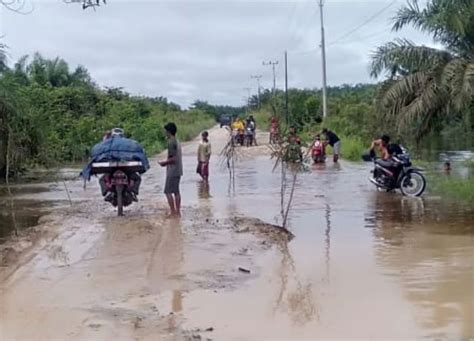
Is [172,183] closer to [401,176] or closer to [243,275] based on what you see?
[243,275]

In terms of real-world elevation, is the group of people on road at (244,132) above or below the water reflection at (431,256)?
above

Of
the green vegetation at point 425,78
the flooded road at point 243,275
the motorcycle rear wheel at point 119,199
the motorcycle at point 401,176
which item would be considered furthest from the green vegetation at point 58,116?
the motorcycle at point 401,176

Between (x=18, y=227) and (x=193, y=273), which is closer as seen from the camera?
(x=193, y=273)

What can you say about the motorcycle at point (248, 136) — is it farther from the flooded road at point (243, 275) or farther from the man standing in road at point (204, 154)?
the flooded road at point (243, 275)

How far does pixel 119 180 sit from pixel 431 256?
18.7 feet

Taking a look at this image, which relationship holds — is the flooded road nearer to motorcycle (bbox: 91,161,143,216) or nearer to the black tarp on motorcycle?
motorcycle (bbox: 91,161,143,216)

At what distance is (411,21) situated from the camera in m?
20.5

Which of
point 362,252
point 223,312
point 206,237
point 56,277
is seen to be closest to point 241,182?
point 206,237

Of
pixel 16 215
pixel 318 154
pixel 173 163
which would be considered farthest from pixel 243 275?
pixel 318 154

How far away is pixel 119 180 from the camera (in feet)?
44.6

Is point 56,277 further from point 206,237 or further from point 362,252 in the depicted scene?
point 362,252

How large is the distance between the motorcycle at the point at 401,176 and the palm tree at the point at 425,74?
5.79 ft

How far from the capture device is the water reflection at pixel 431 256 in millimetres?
7195

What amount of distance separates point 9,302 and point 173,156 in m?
6.08
